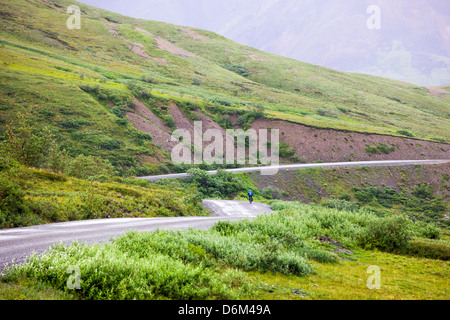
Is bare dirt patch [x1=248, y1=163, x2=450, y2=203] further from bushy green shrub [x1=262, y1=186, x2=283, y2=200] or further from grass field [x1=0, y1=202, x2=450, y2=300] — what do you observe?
grass field [x1=0, y1=202, x2=450, y2=300]

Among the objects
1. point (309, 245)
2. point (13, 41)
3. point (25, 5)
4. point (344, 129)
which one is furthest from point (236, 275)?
point (25, 5)

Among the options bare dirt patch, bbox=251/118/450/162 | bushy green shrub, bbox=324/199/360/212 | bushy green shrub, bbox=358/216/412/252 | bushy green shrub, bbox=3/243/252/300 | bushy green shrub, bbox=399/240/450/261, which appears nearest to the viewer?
bushy green shrub, bbox=3/243/252/300

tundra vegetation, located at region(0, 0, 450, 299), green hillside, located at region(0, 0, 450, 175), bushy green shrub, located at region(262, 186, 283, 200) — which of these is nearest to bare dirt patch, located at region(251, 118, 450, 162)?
tundra vegetation, located at region(0, 0, 450, 299)

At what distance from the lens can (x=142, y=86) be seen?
53938 mm

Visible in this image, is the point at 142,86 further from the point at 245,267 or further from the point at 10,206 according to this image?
the point at 245,267

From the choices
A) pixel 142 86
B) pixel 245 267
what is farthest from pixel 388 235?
pixel 142 86

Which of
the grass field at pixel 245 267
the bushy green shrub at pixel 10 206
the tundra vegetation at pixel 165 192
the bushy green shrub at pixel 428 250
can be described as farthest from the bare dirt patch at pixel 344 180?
the bushy green shrub at pixel 10 206

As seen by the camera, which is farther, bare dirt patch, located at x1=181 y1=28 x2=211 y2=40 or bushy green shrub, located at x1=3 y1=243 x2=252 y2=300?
bare dirt patch, located at x1=181 y1=28 x2=211 y2=40

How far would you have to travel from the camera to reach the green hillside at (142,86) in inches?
1443

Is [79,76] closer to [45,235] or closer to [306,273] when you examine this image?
[45,235]

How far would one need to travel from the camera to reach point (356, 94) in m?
104

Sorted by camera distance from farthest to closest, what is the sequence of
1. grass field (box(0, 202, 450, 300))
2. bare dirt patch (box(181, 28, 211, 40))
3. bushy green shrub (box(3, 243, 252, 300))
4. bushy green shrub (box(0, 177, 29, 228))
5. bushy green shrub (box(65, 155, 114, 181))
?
bare dirt patch (box(181, 28, 211, 40)), bushy green shrub (box(65, 155, 114, 181)), bushy green shrub (box(0, 177, 29, 228)), grass field (box(0, 202, 450, 300)), bushy green shrub (box(3, 243, 252, 300))

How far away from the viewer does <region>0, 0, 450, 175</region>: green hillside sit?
36656 millimetres

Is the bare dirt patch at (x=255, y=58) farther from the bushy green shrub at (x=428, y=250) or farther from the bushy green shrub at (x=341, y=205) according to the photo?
the bushy green shrub at (x=428, y=250)
